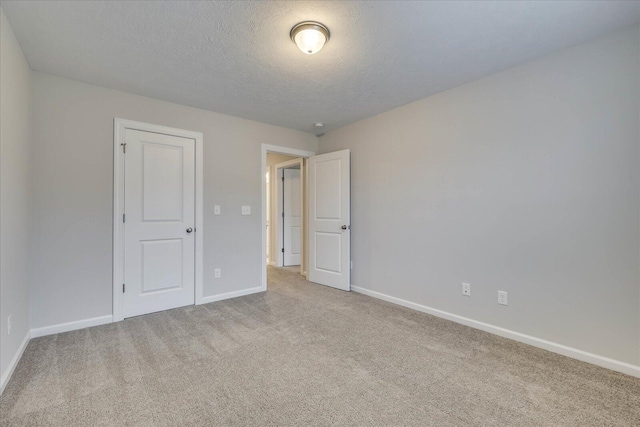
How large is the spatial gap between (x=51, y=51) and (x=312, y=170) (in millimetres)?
3028

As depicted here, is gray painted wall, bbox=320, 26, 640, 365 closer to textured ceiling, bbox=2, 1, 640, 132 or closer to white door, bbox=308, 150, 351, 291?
textured ceiling, bbox=2, 1, 640, 132

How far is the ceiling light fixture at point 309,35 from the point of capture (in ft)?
6.32

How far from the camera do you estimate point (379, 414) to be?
1588 mm

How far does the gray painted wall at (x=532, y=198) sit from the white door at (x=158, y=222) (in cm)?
244

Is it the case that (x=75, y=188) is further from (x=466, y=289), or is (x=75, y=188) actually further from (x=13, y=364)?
(x=466, y=289)

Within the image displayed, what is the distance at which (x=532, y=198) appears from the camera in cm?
242

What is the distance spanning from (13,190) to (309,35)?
232 centimetres

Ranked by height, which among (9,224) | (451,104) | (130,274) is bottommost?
(130,274)

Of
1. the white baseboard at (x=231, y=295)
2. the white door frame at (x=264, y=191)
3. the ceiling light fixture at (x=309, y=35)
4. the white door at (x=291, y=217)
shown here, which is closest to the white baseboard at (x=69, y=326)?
the white baseboard at (x=231, y=295)

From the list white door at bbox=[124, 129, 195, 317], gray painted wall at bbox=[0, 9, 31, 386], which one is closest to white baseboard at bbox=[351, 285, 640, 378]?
A: white door at bbox=[124, 129, 195, 317]

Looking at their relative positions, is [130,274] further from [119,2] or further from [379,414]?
[379,414]

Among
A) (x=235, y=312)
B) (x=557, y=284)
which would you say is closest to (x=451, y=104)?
(x=557, y=284)

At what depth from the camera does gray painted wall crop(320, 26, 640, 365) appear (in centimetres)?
202

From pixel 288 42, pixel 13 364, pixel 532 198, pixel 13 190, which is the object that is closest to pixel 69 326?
pixel 13 364
